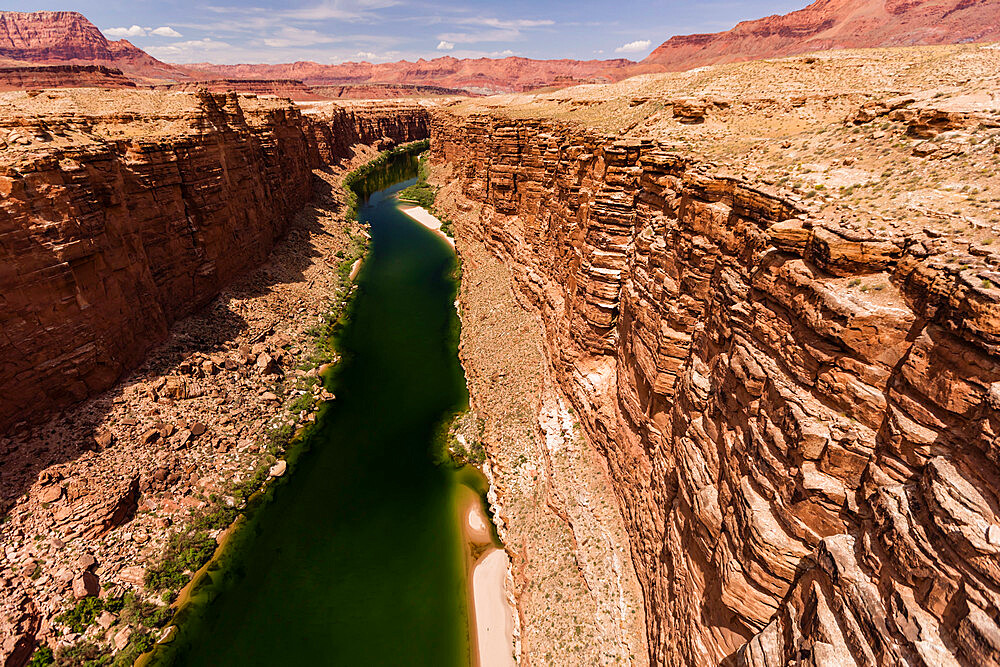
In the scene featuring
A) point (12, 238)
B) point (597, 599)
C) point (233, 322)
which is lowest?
point (597, 599)

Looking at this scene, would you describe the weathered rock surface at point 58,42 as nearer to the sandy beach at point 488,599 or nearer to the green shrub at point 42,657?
the green shrub at point 42,657

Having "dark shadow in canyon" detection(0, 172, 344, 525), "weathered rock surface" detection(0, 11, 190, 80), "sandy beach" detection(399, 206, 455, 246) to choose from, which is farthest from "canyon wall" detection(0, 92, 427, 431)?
"weathered rock surface" detection(0, 11, 190, 80)

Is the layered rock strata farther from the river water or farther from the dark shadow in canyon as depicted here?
the river water

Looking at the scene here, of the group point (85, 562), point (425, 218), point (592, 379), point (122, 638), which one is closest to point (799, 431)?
point (592, 379)

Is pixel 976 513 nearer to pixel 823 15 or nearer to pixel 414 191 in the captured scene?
pixel 414 191

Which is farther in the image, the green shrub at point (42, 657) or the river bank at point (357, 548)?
the river bank at point (357, 548)

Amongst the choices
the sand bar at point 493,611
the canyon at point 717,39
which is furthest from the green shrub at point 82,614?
the canyon at point 717,39

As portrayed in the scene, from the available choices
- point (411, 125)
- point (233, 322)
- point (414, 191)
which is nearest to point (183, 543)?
point (233, 322)
